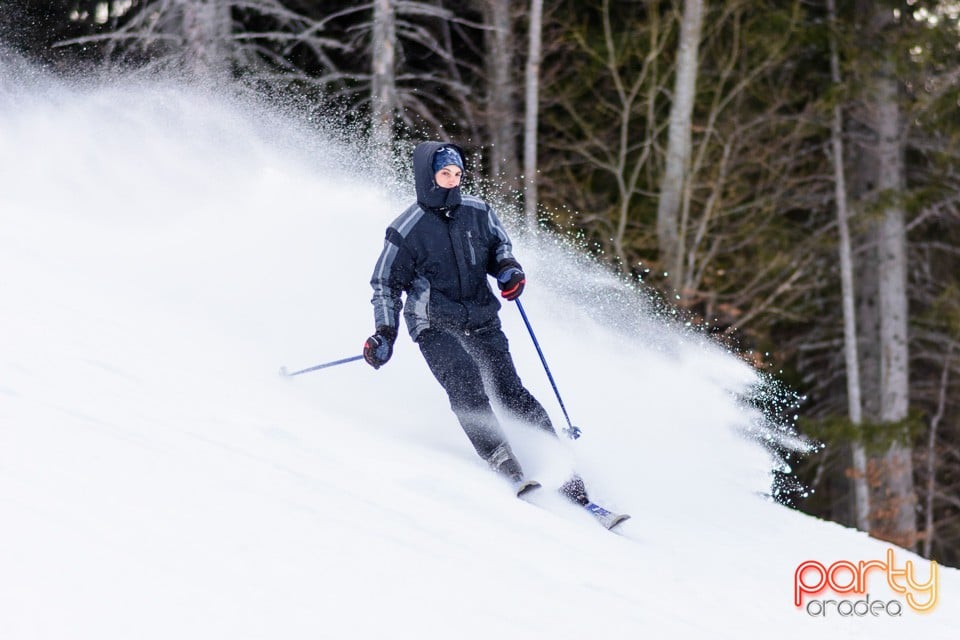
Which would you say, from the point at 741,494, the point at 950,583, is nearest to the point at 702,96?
the point at 741,494

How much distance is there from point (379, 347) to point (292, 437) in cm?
57

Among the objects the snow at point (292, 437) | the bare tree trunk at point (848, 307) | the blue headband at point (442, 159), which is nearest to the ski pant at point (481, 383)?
the snow at point (292, 437)

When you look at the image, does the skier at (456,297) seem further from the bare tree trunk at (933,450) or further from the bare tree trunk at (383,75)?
the bare tree trunk at (933,450)

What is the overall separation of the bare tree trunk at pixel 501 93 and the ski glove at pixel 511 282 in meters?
7.86

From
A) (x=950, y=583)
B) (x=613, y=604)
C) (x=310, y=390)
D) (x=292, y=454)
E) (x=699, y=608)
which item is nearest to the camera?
(x=613, y=604)

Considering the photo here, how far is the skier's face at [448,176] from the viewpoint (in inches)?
207

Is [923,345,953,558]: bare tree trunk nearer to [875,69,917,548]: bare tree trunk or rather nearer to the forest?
the forest

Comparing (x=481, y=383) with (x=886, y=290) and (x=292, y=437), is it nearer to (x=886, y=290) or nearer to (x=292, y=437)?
(x=292, y=437)

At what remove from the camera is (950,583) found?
18.7 feet

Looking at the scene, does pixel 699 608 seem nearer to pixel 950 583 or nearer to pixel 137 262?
pixel 950 583

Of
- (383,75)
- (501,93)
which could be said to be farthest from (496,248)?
(501,93)

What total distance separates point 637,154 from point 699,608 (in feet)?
38.7

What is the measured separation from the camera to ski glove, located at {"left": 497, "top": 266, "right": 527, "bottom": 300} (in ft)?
17.5

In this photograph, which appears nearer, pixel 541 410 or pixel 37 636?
pixel 37 636
